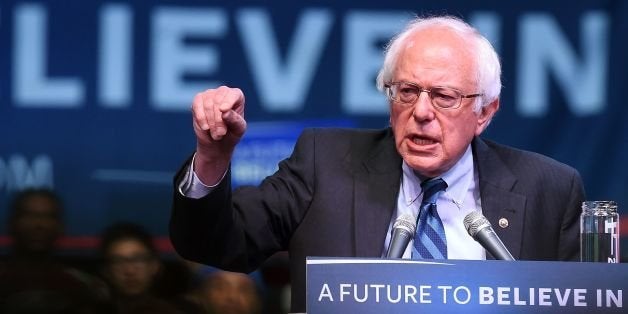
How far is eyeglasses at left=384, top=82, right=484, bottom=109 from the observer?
2379mm

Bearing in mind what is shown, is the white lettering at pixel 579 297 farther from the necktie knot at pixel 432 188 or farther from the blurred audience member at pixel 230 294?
the blurred audience member at pixel 230 294

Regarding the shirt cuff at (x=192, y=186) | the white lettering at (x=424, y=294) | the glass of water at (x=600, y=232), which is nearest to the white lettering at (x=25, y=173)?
the shirt cuff at (x=192, y=186)

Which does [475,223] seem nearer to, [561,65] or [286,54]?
[286,54]

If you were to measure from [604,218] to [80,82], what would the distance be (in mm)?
2107

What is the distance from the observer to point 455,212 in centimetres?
246

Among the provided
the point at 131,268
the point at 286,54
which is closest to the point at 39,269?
the point at 131,268

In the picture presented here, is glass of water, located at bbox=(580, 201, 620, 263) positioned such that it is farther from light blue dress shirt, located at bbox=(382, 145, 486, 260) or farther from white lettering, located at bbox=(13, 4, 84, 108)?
white lettering, located at bbox=(13, 4, 84, 108)

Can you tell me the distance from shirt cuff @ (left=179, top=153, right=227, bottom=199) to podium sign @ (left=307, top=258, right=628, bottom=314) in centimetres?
46

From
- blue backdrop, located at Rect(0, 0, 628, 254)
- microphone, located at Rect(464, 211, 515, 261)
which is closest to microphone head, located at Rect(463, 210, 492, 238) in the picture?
microphone, located at Rect(464, 211, 515, 261)

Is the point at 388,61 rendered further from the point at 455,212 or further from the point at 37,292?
the point at 37,292

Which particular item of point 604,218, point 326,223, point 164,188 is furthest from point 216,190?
point 164,188

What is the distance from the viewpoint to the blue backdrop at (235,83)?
3762 mm

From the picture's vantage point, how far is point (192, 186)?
7.26 ft

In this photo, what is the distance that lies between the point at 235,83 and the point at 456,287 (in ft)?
6.90
